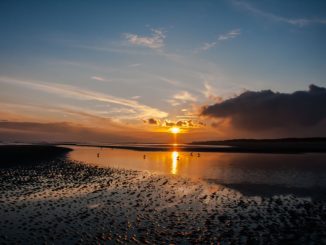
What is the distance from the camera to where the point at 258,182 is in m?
34.4

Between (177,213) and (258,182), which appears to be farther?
(258,182)

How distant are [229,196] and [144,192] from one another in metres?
8.58

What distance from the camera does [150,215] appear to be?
20047 mm

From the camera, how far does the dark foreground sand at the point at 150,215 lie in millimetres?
15352

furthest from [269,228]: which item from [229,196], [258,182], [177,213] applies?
[258,182]

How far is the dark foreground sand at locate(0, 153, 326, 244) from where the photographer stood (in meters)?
15.4

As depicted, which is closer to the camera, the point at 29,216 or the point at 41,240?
the point at 41,240

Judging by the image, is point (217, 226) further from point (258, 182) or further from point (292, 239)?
point (258, 182)

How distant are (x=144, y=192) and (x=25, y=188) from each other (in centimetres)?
1237

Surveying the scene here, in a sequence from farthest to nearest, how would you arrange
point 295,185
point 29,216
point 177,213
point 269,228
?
point 295,185, point 177,213, point 29,216, point 269,228

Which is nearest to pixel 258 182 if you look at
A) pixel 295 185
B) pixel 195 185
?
pixel 295 185

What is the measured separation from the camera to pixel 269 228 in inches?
666

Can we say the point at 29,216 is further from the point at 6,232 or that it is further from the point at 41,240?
the point at 41,240

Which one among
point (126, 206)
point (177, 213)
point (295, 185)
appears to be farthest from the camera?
point (295, 185)
